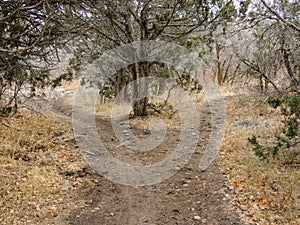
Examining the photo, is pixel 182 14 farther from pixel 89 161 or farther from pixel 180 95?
pixel 89 161

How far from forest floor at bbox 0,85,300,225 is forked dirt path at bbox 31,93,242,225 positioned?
0.04 feet

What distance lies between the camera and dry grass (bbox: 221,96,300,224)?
9.73ft

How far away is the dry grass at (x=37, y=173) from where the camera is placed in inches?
124

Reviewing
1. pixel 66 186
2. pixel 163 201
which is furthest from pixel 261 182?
pixel 66 186

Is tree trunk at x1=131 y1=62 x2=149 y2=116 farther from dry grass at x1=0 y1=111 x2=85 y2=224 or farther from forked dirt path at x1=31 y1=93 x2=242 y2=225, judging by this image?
forked dirt path at x1=31 y1=93 x2=242 y2=225

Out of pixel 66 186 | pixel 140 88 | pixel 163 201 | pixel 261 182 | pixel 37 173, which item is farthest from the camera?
pixel 140 88

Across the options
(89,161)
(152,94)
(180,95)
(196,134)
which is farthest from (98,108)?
(89,161)

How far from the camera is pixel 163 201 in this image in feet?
11.3

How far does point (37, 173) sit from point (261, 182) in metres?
3.25

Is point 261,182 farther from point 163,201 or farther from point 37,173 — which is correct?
point 37,173

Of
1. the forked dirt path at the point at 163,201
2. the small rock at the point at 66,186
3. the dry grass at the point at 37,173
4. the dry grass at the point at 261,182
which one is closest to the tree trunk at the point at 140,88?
the dry grass at the point at 37,173

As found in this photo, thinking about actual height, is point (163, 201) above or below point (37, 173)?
below

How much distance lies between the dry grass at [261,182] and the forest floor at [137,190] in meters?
0.01

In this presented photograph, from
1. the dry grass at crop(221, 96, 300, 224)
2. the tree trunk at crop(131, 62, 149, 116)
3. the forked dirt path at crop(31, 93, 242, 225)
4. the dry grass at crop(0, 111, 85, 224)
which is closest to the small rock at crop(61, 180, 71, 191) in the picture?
the dry grass at crop(0, 111, 85, 224)
